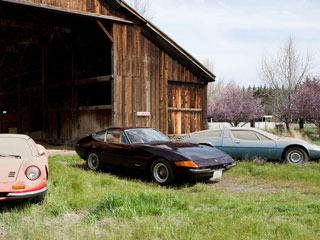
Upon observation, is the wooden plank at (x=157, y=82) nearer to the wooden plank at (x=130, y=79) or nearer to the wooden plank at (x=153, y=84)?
the wooden plank at (x=153, y=84)

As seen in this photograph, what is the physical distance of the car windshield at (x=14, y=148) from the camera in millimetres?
5895

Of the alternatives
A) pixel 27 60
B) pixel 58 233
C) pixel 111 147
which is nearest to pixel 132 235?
pixel 58 233

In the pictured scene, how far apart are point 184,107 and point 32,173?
40.0 ft

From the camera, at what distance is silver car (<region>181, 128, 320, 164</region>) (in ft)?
32.9

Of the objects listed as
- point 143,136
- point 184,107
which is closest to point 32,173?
point 143,136

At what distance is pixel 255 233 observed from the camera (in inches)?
158

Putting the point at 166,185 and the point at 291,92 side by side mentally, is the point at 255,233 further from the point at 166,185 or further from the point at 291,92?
the point at 291,92

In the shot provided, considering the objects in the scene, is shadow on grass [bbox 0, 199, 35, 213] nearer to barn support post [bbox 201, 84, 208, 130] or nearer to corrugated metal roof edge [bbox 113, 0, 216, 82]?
corrugated metal roof edge [bbox 113, 0, 216, 82]

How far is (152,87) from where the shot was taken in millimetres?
15320

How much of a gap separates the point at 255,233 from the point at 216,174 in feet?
11.1

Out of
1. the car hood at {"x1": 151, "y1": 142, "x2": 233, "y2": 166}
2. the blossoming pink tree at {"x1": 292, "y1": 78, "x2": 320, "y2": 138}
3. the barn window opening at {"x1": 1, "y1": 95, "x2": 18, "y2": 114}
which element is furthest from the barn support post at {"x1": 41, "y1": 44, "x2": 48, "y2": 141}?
the blossoming pink tree at {"x1": 292, "y1": 78, "x2": 320, "y2": 138}

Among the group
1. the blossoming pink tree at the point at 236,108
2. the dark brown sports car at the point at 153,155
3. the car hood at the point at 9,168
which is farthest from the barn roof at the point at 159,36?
the blossoming pink tree at the point at 236,108

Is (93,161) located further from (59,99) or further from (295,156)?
(59,99)

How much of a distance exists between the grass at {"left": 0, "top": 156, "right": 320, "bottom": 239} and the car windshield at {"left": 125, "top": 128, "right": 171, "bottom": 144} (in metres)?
1.38
